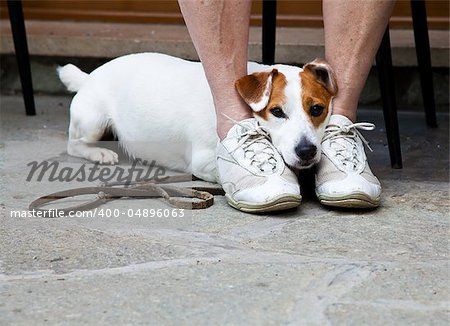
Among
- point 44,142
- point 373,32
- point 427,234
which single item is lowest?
point 44,142

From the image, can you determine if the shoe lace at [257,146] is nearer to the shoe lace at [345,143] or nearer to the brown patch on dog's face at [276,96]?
the brown patch on dog's face at [276,96]

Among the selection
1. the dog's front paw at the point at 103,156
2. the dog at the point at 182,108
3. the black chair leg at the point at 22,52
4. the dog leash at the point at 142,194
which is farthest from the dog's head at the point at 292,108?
the black chair leg at the point at 22,52

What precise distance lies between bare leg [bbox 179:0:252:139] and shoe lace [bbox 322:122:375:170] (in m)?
0.21

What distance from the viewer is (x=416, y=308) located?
147 cm

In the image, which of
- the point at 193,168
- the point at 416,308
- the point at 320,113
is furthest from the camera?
the point at 193,168

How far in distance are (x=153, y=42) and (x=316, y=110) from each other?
147 centimetres

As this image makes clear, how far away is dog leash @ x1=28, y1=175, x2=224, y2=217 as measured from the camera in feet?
6.95

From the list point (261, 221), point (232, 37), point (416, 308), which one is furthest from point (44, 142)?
point (416, 308)

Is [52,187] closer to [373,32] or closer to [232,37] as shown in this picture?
[232,37]

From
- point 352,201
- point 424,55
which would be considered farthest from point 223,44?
point 424,55

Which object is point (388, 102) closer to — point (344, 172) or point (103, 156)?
point (344, 172)

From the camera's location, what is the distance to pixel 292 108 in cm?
217

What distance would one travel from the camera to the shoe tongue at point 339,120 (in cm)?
223

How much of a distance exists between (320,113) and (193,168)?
0.43 metres
